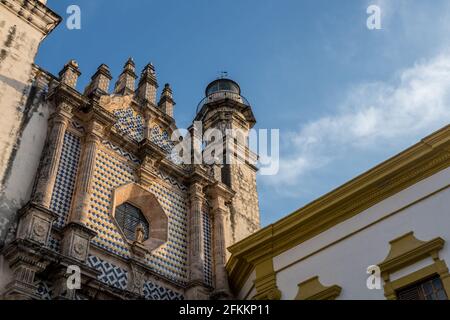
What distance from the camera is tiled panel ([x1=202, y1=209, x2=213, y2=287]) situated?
1347 centimetres

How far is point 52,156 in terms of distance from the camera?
11414 mm

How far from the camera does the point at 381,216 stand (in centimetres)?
1076

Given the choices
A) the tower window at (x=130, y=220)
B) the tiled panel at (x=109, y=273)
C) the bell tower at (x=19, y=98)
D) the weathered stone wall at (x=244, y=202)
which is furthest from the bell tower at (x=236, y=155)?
the bell tower at (x=19, y=98)

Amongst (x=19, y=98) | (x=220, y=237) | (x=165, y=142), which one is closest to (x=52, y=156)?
(x=19, y=98)

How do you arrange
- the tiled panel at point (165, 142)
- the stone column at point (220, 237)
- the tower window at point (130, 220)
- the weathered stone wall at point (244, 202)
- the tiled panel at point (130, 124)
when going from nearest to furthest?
the tower window at point (130, 220), the stone column at point (220, 237), the tiled panel at point (130, 124), the tiled panel at point (165, 142), the weathered stone wall at point (244, 202)

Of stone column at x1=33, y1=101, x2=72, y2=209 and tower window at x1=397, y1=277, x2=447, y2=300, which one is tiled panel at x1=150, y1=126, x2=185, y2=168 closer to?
stone column at x1=33, y1=101, x2=72, y2=209

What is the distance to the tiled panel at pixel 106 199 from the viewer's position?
1172 cm

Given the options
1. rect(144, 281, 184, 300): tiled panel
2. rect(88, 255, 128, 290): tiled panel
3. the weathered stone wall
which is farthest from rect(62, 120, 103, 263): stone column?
the weathered stone wall

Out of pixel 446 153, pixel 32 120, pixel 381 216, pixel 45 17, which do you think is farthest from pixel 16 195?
pixel 446 153

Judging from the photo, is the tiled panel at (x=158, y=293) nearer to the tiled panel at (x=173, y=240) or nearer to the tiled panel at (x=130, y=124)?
the tiled panel at (x=173, y=240)

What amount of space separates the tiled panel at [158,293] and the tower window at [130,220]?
3.74 ft
